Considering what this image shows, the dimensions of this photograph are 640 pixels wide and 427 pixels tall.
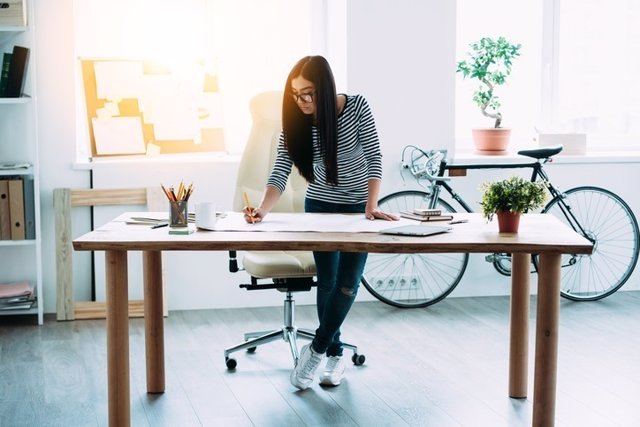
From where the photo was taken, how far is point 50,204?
4.87 metres

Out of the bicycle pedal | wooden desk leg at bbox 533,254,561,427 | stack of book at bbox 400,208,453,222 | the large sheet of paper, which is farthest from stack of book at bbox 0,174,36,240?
wooden desk leg at bbox 533,254,561,427

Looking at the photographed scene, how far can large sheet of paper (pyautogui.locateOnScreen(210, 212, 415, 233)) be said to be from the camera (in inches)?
124

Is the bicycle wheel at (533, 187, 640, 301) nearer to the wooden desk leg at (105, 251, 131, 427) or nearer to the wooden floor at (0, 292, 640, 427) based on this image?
the wooden floor at (0, 292, 640, 427)

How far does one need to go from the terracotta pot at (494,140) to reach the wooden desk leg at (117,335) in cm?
289

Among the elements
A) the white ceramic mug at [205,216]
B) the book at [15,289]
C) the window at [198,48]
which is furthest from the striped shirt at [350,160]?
the book at [15,289]

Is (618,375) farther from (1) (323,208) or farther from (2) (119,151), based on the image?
(2) (119,151)

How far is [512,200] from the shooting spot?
3062 mm

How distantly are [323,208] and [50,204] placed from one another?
1846 millimetres

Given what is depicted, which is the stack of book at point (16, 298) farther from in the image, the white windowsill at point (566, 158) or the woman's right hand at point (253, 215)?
the white windowsill at point (566, 158)

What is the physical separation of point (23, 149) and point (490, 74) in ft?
8.44

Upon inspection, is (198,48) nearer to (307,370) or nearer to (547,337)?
(307,370)

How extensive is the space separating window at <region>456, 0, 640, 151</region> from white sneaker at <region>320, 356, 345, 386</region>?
2.24m

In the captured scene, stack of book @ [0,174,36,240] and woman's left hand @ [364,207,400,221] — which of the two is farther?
stack of book @ [0,174,36,240]

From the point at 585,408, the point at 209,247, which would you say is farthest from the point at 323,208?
the point at 585,408
